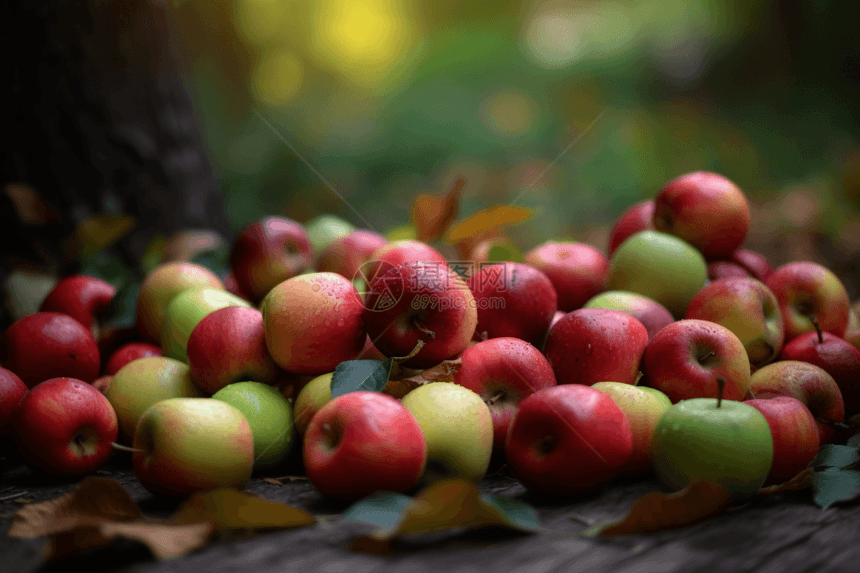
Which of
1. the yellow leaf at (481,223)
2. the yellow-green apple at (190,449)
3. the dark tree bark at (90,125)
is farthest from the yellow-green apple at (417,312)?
the dark tree bark at (90,125)

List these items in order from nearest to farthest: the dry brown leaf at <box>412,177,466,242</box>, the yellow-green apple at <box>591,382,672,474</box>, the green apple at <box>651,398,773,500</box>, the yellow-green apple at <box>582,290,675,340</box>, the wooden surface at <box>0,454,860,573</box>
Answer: the wooden surface at <box>0,454,860,573</box> → the green apple at <box>651,398,773,500</box> → the yellow-green apple at <box>591,382,672,474</box> → the yellow-green apple at <box>582,290,675,340</box> → the dry brown leaf at <box>412,177,466,242</box>

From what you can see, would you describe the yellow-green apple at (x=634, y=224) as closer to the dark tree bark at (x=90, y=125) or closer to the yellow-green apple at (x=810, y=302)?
the yellow-green apple at (x=810, y=302)

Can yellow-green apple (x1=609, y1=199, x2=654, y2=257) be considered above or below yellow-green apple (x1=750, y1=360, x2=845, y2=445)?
above

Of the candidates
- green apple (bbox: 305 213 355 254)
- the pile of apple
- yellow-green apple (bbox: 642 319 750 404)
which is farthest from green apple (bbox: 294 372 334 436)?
green apple (bbox: 305 213 355 254)

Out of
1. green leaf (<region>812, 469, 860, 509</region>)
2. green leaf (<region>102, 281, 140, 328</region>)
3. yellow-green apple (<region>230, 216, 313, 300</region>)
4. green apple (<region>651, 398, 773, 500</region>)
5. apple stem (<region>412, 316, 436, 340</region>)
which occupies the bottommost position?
green leaf (<region>812, 469, 860, 509</region>)

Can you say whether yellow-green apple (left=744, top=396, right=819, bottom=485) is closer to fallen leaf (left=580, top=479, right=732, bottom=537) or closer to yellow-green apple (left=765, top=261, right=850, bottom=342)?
fallen leaf (left=580, top=479, right=732, bottom=537)

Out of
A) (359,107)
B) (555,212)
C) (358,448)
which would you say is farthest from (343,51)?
(358,448)
